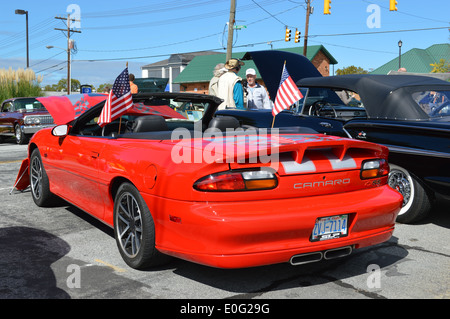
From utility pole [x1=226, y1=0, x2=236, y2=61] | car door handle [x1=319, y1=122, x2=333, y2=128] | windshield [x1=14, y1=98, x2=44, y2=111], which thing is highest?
utility pole [x1=226, y1=0, x2=236, y2=61]

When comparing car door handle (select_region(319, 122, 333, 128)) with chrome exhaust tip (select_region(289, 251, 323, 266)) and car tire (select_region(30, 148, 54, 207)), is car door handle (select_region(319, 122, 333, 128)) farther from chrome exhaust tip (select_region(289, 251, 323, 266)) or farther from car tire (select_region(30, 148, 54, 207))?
car tire (select_region(30, 148, 54, 207))

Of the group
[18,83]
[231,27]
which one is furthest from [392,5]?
[18,83]

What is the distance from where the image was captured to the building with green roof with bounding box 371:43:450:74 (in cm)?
5794

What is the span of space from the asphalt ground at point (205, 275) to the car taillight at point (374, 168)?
0.75 m

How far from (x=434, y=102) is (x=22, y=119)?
13815 mm

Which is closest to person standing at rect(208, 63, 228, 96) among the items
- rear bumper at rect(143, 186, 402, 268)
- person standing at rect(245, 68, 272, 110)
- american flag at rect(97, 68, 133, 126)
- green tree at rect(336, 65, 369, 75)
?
person standing at rect(245, 68, 272, 110)

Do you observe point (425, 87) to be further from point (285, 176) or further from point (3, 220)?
point (3, 220)

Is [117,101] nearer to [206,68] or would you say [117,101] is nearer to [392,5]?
[392,5]

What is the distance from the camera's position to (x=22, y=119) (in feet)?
53.2

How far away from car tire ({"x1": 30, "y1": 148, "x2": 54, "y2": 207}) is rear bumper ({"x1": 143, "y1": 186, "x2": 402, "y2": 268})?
2.74 meters

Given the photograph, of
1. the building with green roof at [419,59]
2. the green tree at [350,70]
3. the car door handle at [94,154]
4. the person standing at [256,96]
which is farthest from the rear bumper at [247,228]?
the green tree at [350,70]

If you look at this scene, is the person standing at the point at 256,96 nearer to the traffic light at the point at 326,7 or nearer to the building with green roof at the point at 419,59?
the traffic light at the point at 326,7

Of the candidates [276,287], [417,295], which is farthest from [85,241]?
[417,295]

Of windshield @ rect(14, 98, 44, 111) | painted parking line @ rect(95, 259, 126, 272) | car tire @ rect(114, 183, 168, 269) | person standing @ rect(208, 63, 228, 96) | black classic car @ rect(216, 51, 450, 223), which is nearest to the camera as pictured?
car tire @ rect(114, 183, 168, 269)
